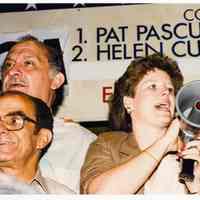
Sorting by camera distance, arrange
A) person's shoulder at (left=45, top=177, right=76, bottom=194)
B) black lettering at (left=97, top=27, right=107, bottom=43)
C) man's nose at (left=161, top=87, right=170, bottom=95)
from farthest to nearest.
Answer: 1. black lettering at (left=97, top=27, right=107, bottom=43)
2. man's nose at (left=161, top=87, right=170, bottom=95)
3. person's shoulder at (left=45, top=177, right=76, bottom=194)

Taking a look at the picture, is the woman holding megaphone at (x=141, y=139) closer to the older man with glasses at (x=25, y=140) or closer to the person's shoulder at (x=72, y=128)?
the person's shoulder at (x=72, y=128)

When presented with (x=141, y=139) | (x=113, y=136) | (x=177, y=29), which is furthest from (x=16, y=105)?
(x=177, y=29)

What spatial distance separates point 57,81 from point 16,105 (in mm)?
222

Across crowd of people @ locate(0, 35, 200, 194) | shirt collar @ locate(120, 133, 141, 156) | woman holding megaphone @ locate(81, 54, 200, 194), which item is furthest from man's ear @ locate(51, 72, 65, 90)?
shirt collar @ locate(120, 133, 141, 156)

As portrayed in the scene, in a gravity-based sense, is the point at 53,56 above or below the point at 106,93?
above

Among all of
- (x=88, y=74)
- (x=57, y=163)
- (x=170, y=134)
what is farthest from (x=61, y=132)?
(x=170, y=134)

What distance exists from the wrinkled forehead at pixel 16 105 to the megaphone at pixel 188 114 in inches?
23.3

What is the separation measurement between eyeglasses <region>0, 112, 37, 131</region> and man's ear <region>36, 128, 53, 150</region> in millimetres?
53

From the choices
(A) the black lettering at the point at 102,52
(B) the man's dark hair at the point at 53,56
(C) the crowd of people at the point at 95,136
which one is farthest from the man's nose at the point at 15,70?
(A) the black lettering at the point at 102,52

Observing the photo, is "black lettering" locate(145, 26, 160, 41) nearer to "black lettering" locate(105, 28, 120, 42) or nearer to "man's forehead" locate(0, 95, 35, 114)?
"black lettering" locate(105, 28, 120, 42)

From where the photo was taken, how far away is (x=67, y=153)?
2287 millimetres

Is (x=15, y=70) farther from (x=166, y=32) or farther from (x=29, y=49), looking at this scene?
(x=166, y=32)

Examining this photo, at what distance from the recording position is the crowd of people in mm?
2174

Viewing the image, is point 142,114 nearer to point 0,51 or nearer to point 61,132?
point 61,132
